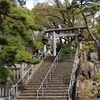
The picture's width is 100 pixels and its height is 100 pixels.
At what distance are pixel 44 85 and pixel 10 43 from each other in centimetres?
690

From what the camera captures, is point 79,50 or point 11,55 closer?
point 11,55

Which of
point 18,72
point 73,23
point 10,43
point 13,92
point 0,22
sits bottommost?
point 13,92

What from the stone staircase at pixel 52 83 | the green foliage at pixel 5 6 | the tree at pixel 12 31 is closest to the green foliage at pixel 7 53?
the tree at pixel 12 31

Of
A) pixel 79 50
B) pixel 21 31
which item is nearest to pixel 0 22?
pixel 21 31

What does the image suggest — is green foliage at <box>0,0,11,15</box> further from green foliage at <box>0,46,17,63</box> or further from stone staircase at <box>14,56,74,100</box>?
stone staircase at <box>14,56,74,100</box>

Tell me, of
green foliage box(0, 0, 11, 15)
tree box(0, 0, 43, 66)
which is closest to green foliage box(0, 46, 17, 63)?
tree box(0, 0, 43, 66)

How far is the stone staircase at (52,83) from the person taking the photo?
650 inches

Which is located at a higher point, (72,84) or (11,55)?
(11,55)

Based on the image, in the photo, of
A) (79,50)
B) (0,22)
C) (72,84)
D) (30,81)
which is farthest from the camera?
(79,50)

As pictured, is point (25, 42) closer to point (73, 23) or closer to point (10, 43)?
point (10, 43)

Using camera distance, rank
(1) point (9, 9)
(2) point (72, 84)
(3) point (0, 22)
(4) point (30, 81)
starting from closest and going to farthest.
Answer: (1) point (9, 9), (3) point (0, 22), (2) point (72, 84), (4) point (30, 81)

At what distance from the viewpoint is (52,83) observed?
18.2m

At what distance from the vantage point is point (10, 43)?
11805mm

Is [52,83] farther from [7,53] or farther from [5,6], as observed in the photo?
[5,6]
